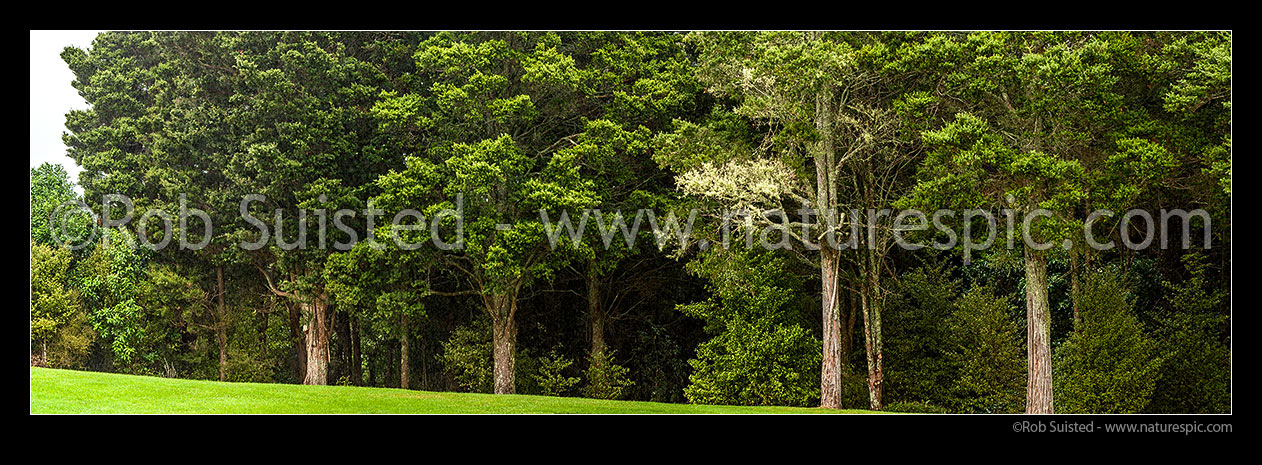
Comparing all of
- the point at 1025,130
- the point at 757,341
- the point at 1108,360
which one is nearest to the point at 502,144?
the point at 757,341

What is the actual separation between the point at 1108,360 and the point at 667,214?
977 centimetres

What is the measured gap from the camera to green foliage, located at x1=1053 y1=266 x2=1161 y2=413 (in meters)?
20.9

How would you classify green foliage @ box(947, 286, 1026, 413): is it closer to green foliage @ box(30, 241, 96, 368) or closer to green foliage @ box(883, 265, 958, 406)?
green foliage @ box(883, 265, 958, 406)

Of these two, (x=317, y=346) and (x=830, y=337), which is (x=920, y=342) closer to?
(x=830, y=337)

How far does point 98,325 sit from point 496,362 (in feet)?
38.2

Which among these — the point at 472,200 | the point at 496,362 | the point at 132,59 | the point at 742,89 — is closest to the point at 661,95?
the point at 742,89

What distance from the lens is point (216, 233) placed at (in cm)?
2795

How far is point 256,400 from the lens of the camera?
19297mm

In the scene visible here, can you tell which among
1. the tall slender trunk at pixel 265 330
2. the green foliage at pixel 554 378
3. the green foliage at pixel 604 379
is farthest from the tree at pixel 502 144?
the tall slender trunk at pixel 265 330

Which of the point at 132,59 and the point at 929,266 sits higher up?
the point at 132,59

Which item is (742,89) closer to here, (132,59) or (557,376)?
(557,376)

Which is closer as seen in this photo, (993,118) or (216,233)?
(993,118)

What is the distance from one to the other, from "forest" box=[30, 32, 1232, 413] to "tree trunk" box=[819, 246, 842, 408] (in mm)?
49

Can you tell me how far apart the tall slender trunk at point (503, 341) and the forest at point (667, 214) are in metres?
0.09
